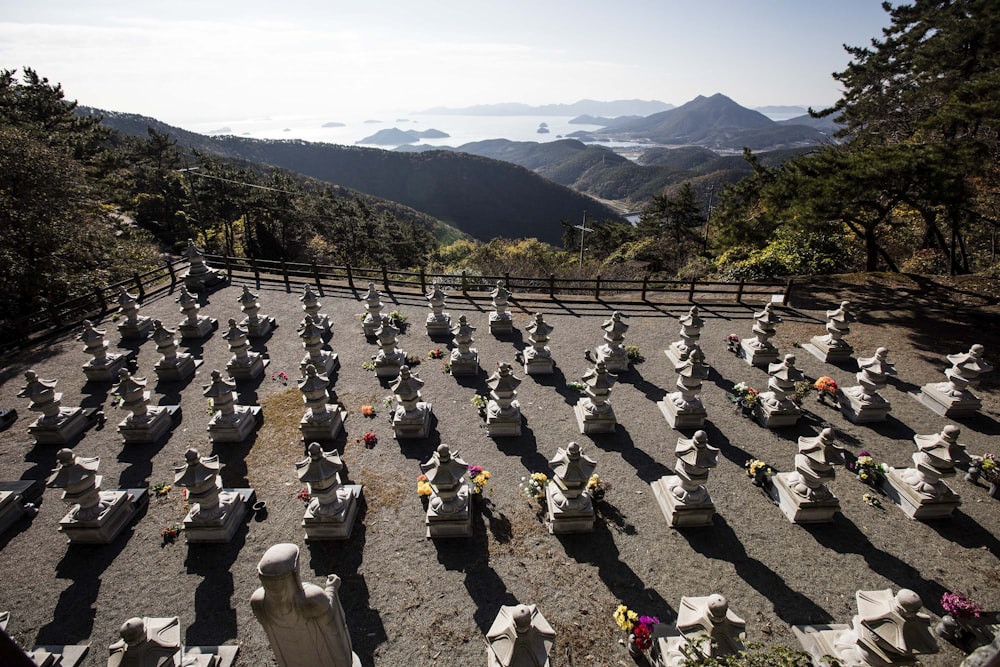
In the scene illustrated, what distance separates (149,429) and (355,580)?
7091 millimetres

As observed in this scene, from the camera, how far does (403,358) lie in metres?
13.8

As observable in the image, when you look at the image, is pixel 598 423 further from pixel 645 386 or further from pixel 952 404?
pixel 952 404

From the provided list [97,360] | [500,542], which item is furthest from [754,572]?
[97,360]

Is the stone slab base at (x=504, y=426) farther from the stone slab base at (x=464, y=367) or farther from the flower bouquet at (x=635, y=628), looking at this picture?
the flower bouquet at (x=635, y=628)

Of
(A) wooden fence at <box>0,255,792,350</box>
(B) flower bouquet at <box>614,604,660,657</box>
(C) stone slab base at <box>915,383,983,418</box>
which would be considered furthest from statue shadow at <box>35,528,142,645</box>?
(C) stone slab base at <box>915,383,983,418</box>

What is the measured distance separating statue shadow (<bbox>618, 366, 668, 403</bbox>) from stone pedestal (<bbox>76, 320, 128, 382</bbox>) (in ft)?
50.3

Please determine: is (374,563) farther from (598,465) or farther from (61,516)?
(61,516)

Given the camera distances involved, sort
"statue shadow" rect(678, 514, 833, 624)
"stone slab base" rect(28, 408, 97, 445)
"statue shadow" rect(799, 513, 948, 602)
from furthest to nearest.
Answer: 1. "stone slab base" rect(28, 408, 97, 445)
2. "statue shadow" rect(799, 513, 948, 602)
3. "statue shadow" rect(678, 514, 833, 624)

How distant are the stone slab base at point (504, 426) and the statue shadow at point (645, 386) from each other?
3.98 m

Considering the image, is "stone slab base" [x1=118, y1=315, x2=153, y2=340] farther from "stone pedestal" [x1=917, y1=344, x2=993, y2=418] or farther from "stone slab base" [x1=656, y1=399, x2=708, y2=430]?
"stone pedestal" [x1=917, y1=344, x2=993, y2=418]

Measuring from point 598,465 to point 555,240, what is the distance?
13050 cm

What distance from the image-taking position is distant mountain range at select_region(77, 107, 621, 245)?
141500 millimetres

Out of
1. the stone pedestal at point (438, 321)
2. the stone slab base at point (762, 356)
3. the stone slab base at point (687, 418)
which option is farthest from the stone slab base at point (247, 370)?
the stone slab base at point (762, 356)

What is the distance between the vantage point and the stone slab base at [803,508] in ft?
28.3
